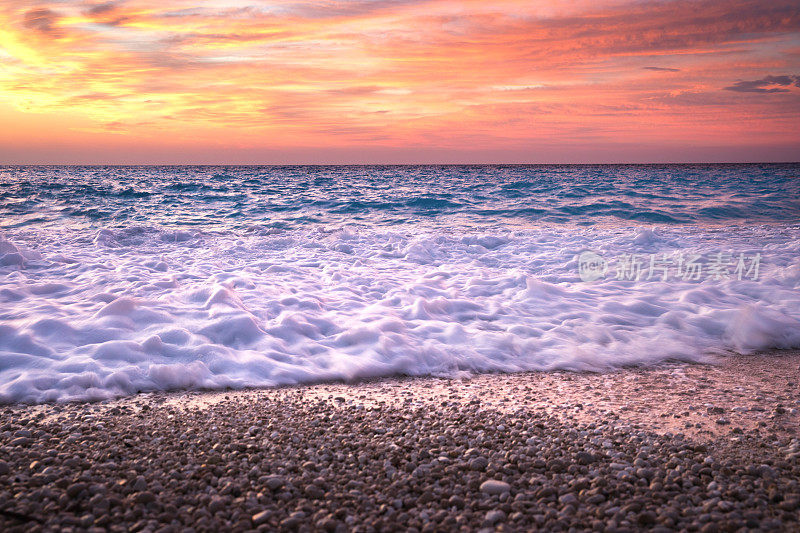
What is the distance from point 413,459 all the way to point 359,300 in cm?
355

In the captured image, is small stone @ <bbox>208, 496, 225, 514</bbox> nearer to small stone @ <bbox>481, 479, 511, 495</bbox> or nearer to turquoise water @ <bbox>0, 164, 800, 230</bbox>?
small stone @ <bbox>481, 479, 511, 495</bbox>

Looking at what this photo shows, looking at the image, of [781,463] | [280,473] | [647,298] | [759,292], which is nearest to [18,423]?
[280,473]

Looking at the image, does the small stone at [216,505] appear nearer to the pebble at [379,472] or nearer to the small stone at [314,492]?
the pebble at [379,472]

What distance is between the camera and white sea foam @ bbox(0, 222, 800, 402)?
4023 mm

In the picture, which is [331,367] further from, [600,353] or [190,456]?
[600,353]

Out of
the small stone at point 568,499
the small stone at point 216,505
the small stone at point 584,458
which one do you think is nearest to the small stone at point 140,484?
the small stone at point 216,505

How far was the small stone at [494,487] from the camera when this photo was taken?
2.30m

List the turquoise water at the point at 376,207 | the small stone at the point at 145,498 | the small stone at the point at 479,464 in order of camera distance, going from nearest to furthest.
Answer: the small stone at the point at 145,498
the small stone at the point at 479,464
the turquoise water at the point at 376,207

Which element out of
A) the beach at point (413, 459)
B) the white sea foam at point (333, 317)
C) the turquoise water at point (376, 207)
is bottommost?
the beach at point (413, 459)

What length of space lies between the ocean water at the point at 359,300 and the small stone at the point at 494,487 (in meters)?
1.72

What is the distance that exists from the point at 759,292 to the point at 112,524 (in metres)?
7.33

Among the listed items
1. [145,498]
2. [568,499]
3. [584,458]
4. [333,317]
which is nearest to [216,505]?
[145,498]

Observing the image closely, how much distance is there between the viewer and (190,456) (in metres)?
2.60

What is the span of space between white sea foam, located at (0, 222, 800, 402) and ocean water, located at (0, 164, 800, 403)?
2cm
